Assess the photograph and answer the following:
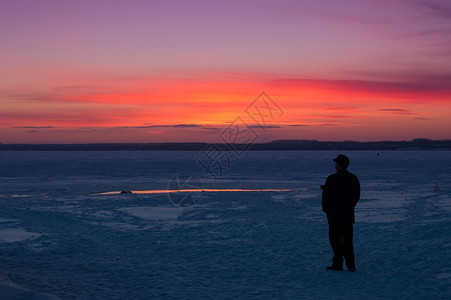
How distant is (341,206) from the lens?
721cm

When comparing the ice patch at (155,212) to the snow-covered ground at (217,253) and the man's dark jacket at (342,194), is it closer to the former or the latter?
the snow-covered ground at (217,253)

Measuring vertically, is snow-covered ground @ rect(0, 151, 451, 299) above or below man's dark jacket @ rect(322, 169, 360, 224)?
below

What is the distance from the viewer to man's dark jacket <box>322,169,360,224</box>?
7184 millimetres

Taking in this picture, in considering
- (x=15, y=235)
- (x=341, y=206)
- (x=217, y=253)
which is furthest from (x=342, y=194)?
(x=15, y=235)

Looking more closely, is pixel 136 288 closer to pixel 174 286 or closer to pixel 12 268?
pixel 174 286

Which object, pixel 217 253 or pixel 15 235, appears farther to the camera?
pixel 15 235

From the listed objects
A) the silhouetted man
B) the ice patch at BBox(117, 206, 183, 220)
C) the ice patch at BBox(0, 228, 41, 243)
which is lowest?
the ice patch at BBox(117, 206, 183, 220)

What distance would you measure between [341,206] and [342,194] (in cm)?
18

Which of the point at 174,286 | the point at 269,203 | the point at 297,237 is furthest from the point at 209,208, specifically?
the point at 174,286

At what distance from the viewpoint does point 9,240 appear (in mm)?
10148

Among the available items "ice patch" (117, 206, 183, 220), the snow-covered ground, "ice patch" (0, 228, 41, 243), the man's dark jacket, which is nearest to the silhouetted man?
the man's dark jacket

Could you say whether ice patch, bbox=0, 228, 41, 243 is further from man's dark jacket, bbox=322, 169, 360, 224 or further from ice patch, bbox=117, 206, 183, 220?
man's dark jacket, bbox=322, 169, 360, 224

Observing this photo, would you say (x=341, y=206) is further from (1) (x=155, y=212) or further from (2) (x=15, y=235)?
(1) (x=155, y=212)

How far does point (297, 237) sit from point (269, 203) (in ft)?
22.2
